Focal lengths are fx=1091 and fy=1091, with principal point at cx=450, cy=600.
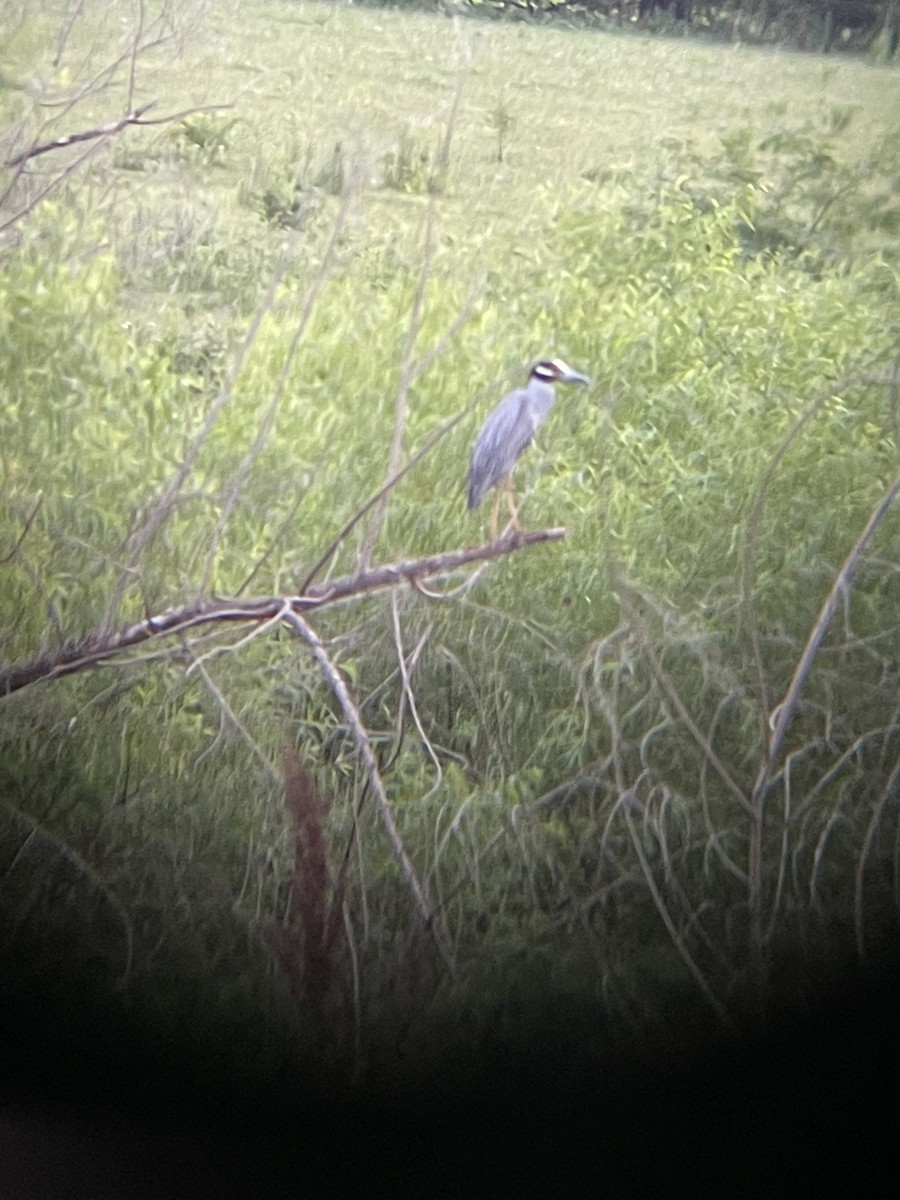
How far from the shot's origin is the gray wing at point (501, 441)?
120 cm

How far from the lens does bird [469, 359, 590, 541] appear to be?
120 centimetres

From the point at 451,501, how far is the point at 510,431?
0.34ft

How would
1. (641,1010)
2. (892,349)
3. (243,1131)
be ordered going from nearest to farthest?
(892,349), (641,1010), (243,1131)

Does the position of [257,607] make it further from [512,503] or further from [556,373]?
[556,373]

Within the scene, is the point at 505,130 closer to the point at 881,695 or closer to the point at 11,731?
the point at 881,695

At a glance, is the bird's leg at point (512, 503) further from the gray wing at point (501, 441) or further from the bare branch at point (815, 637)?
the bare branch at point (815, 637)

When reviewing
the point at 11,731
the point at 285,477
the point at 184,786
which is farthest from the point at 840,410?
the point at 11,731

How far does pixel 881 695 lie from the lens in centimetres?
119

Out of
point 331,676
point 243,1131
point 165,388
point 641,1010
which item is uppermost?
point 165,388

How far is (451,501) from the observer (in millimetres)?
1241

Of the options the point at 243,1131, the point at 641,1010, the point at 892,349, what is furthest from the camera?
the point at 243,1131

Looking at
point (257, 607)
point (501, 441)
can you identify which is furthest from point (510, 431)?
point (257, 607)

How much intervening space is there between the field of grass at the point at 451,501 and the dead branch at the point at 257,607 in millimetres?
14

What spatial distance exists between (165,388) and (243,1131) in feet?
3.02
